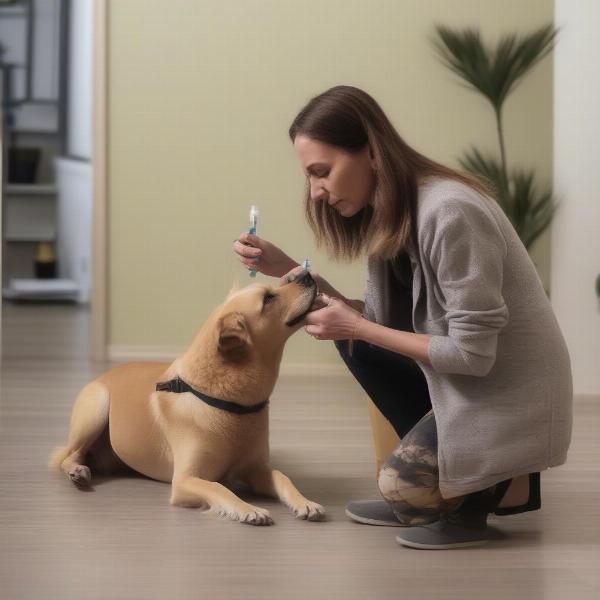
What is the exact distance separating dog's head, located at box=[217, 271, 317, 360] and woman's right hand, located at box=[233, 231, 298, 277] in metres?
0.09

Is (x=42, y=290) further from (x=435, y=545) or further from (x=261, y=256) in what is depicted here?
(x=435, y=545)

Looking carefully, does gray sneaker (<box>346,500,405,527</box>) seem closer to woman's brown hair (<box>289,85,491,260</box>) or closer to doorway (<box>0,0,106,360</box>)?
woman's brown hair (<box>289,85,491,260</box>)

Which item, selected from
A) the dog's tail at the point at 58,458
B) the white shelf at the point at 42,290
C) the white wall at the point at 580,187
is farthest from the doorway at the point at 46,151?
the dog's tail at the point at 58,458

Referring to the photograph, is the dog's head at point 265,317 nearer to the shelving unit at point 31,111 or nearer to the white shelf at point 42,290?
the white shelf at point 42,290

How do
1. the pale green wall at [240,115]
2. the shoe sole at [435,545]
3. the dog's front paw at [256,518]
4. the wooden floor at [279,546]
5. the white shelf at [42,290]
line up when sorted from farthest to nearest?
1. the white shelf at [42,290]
2. the pale green wall at [240,115]
3. the dog's front paw at [256,518]
4. the shoe sole at [435,545]
5. the wooden floor at [279,546]

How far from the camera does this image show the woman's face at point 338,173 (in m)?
2.16

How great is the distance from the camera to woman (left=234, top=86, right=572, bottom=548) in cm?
203

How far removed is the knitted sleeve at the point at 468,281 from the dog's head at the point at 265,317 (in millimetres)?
405

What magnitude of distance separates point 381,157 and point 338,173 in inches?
4.0

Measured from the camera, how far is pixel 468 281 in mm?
2002

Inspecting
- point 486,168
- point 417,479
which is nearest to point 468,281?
point 417,479

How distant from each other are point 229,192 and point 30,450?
1960 millimetres

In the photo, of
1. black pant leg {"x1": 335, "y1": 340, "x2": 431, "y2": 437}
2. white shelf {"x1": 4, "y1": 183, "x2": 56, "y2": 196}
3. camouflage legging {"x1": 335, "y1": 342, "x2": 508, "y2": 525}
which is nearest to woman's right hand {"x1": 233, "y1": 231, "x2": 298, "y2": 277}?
black pant leg {"x1": 335, "y1": 340, "x2": 431, "y2": 437}

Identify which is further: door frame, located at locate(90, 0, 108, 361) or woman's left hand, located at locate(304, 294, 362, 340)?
door frame, located at locate(90, 0, 108, 361)
